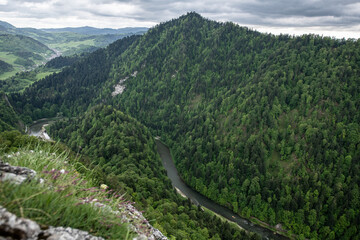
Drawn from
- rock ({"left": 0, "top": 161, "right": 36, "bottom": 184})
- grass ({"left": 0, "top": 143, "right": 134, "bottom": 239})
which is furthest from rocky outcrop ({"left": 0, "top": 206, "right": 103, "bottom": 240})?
rock ({"left": 0, "top": 161, "right": 36, "bottom": 184})

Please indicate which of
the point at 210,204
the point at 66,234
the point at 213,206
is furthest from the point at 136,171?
the point at 66,234

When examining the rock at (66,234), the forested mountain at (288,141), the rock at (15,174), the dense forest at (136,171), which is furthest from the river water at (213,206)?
the rock at (15,174)

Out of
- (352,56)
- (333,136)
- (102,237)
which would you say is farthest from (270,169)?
(102,237)

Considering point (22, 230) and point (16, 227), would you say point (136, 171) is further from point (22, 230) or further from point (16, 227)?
point (16, 227)

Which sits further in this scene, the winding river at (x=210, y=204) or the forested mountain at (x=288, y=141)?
the forested mountain at (x=288, y=141)

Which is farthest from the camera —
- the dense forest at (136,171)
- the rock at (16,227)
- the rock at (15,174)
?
the dense forest at (136,171)

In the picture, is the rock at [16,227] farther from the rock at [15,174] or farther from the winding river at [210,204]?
the winding river at [210,204]
